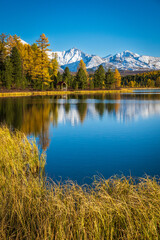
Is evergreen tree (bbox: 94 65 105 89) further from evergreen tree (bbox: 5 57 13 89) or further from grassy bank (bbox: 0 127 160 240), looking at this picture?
grassy bank (bbox: 0 127 160 240)

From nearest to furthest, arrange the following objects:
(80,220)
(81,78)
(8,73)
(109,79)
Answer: (80,220) → (8,73) → (81,78) → (109,79)

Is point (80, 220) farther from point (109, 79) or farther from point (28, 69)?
point (109, 79)

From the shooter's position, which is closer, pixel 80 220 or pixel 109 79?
pixel 80 220

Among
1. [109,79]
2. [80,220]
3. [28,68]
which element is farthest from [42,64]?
[80,220]

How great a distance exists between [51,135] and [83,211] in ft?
33.6

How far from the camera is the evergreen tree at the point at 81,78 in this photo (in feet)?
225

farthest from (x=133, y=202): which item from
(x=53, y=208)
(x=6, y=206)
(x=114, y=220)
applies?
(x=6, y=206)

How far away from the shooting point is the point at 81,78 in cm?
6900

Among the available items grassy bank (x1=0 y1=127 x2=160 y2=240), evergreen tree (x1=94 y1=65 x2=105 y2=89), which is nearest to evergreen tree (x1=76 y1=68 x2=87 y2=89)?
evergreen tree (x1=94 y1=65 x2=105 y2=89)

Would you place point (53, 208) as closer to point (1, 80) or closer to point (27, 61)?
point (1, 80)

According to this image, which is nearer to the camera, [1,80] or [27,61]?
[1,80]

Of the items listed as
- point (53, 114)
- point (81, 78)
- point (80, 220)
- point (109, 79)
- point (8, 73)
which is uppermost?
point (109, 79)

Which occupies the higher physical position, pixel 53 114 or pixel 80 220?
pixel 53 114

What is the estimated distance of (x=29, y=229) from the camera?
336 centimetres
